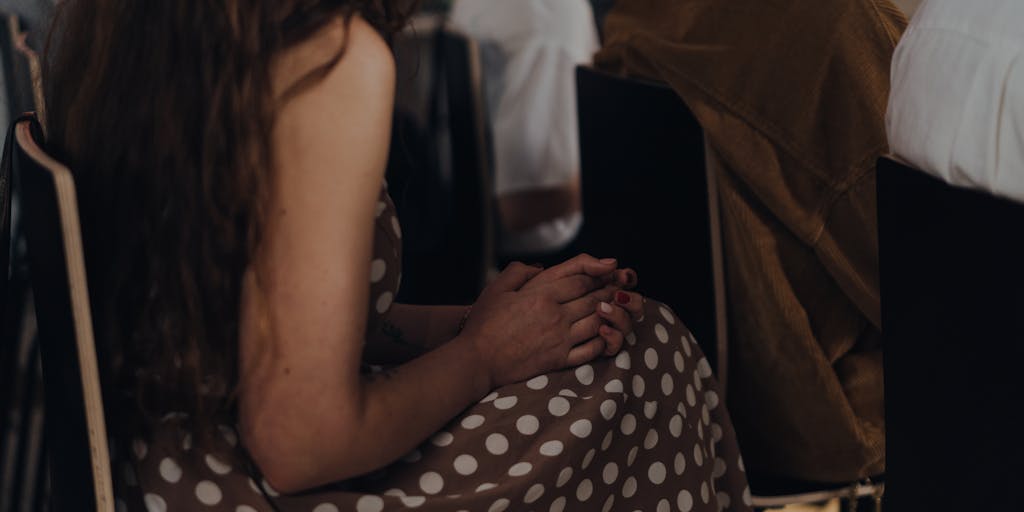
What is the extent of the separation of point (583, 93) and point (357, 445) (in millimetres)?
810

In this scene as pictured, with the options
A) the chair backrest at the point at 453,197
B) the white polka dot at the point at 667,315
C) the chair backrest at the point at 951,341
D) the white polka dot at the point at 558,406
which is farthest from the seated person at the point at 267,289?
the chair backrest at the point at 453,197

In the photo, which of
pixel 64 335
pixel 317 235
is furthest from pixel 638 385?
pixel 64 335

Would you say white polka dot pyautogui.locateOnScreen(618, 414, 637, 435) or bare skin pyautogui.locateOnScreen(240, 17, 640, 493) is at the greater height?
bare skin pyautogui.locateOnScreen(240, 17, 640, 493)

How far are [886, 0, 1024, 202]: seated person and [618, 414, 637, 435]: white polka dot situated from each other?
0.32 meters

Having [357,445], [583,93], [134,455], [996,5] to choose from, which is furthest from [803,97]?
[134,455]

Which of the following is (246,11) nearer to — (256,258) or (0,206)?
(256,258)

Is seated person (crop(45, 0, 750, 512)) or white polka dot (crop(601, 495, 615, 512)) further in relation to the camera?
white polka dot (crop(601, 495, 615, 512))

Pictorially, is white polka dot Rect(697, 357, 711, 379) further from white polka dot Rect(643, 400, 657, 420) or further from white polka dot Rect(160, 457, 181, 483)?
white polka dot Rect(160, 457, 181, 483)

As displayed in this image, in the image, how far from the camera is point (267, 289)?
745mm

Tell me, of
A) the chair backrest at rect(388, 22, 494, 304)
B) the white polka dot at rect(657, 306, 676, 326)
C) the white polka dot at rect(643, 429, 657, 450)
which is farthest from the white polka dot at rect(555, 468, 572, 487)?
the chair backrest at rect(388, 22, 494, 304)

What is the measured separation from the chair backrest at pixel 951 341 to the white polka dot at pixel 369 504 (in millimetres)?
435

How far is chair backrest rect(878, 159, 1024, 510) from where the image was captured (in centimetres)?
72

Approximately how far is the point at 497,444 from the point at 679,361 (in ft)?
0.72

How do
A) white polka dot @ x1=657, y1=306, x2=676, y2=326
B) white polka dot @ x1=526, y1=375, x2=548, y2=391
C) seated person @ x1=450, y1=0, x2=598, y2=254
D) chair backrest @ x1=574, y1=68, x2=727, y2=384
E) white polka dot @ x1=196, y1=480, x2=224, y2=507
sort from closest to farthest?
white polka dot @ x1=196, y1=480, x2=224, y2=507 → white polka dot @ x1=526, y1=375, x2=548, y2=391 → white polka dot @ x1=657, y1=306, x2=676, y2=326 → chair backrest @ x1=574, y1=68, x2=727, y2=384 → seated person @ x1=450, y1=0, x2=598, y2=254
